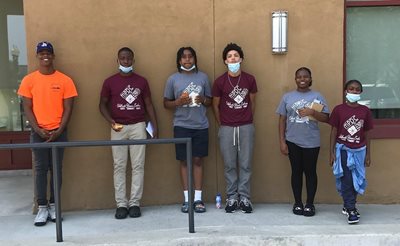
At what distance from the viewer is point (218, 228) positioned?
439 cm

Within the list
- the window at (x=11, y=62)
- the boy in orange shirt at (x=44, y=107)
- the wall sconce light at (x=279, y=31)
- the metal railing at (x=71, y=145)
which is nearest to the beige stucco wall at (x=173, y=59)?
the wall sconce light at (x=279, y=31)

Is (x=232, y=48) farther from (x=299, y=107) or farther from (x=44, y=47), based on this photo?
(x=44, y=47)

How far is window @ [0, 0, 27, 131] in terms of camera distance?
7.41 meters

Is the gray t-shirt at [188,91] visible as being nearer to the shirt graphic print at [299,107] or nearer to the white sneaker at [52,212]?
the shirt graphic print at [299,107]

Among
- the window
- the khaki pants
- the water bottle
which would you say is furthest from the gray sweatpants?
the window

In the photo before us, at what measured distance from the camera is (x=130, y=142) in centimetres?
390

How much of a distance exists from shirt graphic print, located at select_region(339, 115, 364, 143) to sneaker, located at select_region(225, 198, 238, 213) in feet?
4.64

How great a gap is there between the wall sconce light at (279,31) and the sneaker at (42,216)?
122 inches

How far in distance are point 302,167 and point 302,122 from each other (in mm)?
A: 507

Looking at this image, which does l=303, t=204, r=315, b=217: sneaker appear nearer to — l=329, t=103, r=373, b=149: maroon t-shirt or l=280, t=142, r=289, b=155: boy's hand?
l=280, t=142, r=289, b=155: boy's hand

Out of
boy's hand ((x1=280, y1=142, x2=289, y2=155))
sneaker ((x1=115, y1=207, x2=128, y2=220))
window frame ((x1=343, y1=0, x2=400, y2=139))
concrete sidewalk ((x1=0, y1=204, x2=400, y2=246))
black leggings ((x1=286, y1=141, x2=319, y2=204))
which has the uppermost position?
window frame ((x1=343, y1=0, x2=400, y2=139))

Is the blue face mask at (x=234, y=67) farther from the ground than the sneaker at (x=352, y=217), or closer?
farther from the ground

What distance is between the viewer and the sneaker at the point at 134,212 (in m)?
4.90

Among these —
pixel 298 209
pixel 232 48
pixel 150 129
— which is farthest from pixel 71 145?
pixel 298 209
